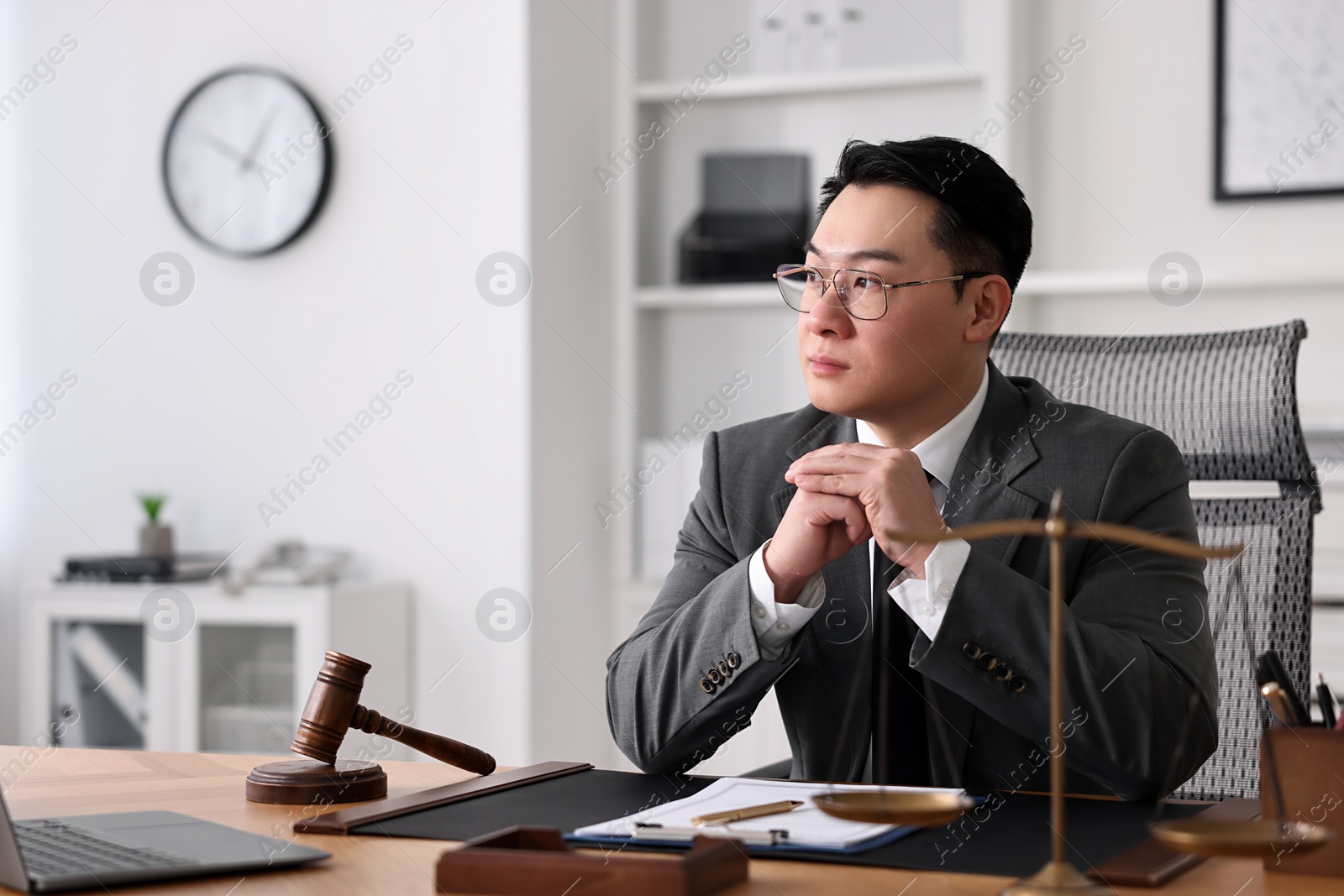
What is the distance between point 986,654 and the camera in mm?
1393

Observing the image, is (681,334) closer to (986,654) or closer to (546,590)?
(546,590)

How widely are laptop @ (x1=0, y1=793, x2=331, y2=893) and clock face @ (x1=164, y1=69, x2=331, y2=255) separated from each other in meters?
2.73

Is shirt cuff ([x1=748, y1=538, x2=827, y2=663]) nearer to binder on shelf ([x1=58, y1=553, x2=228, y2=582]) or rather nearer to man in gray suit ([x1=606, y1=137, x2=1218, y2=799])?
man in gray suit ([x1=606, y1=137, x2=1218, y2=799])

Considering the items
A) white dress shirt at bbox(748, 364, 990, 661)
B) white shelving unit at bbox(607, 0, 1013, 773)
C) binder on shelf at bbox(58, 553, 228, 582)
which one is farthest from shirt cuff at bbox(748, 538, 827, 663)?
binder on shelf at bbox(58, 553, 228, 582)

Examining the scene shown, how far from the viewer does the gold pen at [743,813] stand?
1.10 meters

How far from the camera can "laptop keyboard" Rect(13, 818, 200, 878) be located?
3.31 ft

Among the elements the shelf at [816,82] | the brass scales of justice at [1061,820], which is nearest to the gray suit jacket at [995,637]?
the brass scales of justice at [1061,820]

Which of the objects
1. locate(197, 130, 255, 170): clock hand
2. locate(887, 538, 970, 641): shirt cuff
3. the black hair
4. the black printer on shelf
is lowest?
locate(887, 538, 970, 641): shirt cuff

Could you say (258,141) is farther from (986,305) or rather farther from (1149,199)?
(986,305)

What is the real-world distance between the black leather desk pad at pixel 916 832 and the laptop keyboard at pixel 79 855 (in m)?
0.17

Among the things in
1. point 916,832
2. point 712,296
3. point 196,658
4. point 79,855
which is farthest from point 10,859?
point 712,296

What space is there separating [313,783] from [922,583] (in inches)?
25.0

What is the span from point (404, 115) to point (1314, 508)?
2.58 metres

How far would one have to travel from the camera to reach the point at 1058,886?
82 centimetres
